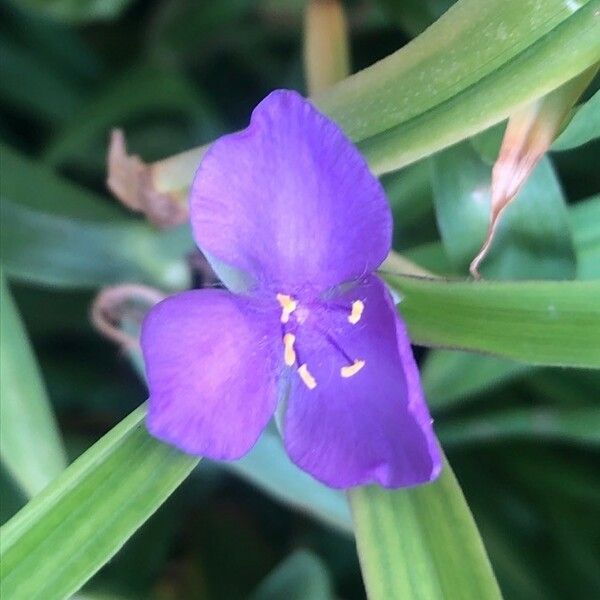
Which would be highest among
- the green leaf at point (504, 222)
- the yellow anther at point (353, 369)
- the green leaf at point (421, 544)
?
the yellow anther at point (353, 369)

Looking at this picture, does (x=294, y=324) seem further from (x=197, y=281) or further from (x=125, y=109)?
(x=125, y=109)

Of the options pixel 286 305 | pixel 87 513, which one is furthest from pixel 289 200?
pixel 87 513

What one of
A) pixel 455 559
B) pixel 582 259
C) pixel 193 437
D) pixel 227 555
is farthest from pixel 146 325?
pixel 227 555

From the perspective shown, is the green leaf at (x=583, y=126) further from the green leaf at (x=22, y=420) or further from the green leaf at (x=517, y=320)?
the green leaf at (x=22, y=420)

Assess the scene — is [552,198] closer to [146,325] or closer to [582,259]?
[582,259]

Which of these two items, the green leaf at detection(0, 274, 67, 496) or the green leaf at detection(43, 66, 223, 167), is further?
the green leaf at detection(43, 66, 223, 167)

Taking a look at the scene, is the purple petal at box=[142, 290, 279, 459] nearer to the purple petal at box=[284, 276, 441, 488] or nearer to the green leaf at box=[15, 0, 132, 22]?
the purple petal at box=[284, 276, 441, 488]

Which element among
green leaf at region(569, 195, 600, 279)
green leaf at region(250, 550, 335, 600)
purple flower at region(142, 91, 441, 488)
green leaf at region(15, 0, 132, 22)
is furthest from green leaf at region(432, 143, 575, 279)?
green leaf at region(15, 0, 132, 22)

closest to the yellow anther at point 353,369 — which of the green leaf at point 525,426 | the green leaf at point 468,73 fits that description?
the green leaf at point 468,73
